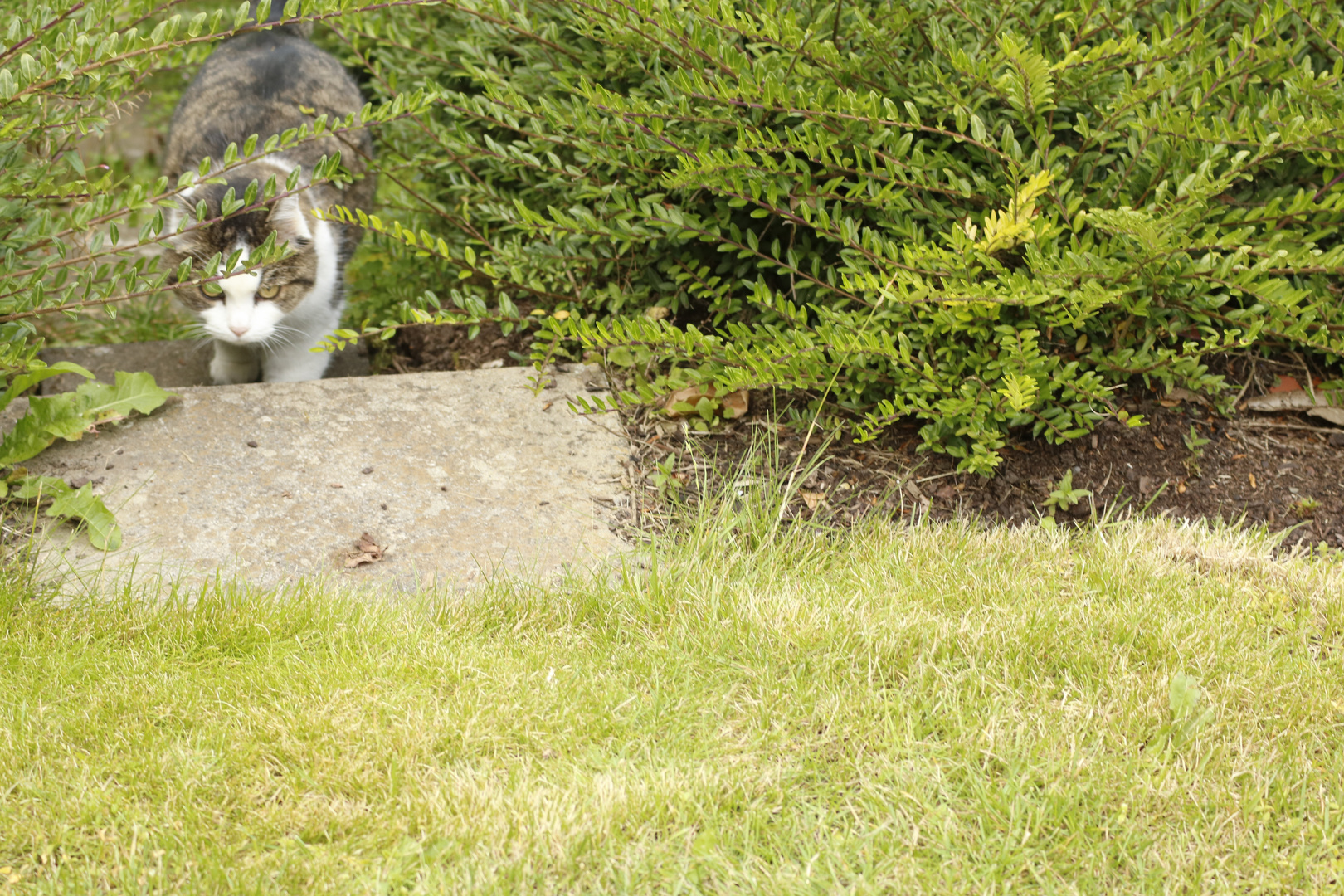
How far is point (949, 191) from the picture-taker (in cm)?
292

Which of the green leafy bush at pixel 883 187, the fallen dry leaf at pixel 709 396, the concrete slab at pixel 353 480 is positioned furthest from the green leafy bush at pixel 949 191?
the concrete slab at pixel 353 480

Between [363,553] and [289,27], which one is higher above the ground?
[289,27]

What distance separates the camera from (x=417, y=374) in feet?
11.7

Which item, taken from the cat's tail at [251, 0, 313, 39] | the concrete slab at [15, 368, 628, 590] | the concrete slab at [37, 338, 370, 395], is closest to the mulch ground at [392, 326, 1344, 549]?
the concrete slab at [15, 368, 628, 590]

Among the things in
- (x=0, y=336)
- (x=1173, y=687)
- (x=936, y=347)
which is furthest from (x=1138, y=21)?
(x=0, y=336)

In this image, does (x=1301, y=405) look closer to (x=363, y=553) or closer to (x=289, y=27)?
(x=363, y=553)

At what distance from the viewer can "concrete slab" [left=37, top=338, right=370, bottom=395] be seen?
3.94m

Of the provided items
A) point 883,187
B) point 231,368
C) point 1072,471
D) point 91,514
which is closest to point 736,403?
point 883,187

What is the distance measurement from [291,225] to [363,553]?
1.51 metres

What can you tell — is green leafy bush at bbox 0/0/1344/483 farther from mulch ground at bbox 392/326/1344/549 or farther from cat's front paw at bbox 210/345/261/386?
cat's front paw at bbox 210/345/261/386

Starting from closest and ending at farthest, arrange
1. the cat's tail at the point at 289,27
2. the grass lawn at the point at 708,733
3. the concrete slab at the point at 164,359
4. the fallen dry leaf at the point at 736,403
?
the grass lawn at the point at 708,733, the fallen dry leaf at the point at 736,403, the concrete slab at the point at 164,359, the cat's tail at the point at 289,27

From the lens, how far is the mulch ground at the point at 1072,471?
10.2 feet

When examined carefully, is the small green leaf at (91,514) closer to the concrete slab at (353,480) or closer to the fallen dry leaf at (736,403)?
the concrete slab at (353,480)

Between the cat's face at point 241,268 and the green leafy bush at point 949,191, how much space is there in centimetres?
61
